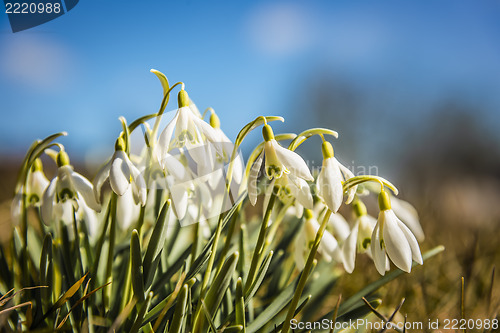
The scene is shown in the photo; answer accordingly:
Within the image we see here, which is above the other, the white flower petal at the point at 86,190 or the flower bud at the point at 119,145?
the flower bud at the point at 119,145

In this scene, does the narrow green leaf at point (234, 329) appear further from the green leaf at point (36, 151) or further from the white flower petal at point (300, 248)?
the green leaf at point (36, 151)

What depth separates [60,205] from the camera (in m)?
0.91

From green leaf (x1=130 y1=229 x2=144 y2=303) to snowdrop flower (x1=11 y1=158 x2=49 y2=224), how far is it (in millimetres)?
326

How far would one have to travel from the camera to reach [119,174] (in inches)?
28.3

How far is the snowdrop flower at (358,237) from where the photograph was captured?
85 cm

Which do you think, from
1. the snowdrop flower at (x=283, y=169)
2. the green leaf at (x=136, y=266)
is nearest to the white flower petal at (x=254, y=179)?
the snowdrop flower at (x=283, y=169)

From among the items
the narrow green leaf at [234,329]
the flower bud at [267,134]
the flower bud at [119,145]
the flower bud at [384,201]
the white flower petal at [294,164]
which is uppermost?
the flower bud at [119,145]

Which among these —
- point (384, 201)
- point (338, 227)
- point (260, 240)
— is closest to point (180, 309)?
point (260, 240)

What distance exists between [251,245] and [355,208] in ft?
1.47

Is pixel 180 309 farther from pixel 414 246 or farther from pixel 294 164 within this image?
pixel 414 246

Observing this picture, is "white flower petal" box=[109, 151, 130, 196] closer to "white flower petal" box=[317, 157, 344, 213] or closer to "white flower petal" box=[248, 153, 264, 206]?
"white flower petal" box=[248, 153, 264, 206]

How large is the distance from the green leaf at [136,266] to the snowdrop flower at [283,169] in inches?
8.5

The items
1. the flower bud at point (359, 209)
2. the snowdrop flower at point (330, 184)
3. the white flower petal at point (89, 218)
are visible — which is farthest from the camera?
the white flower petal at point (89, 218)

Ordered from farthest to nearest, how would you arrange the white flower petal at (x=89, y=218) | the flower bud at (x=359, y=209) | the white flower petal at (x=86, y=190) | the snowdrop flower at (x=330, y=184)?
the white flower petal at (x=89, y=218)
the flower bud at (x=359, y=209)
the white flower petal at (x=86, y=190)
the snowdrop flower at (x=330, y=184)
